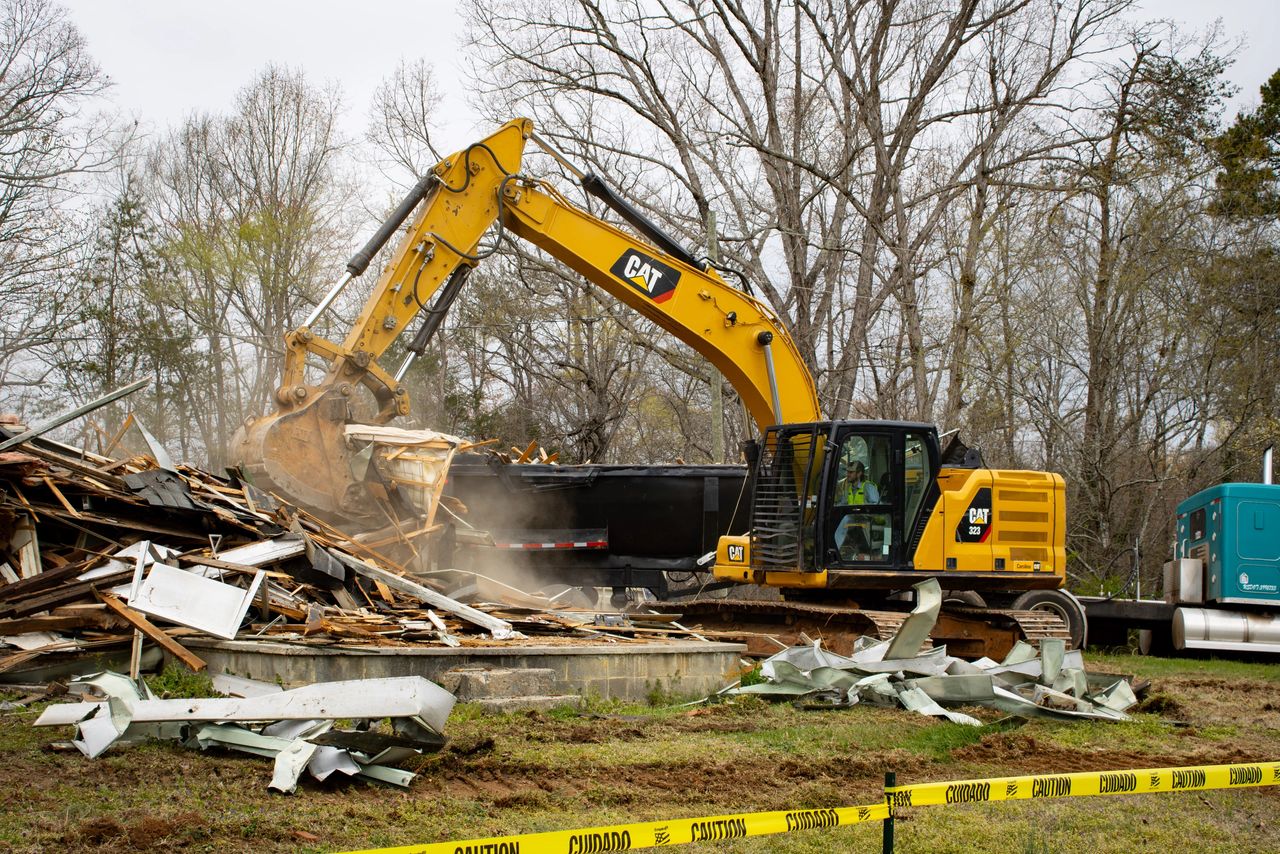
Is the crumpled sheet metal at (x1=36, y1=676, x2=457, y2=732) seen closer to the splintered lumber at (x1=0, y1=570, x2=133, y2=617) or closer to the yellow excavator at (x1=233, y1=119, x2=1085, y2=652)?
the splintered lumber at (x1=0, y1=570, x2=133, y2=617)

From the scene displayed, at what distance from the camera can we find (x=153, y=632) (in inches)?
332

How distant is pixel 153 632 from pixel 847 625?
6326 millimetres

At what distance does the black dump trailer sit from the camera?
16094 millimetres

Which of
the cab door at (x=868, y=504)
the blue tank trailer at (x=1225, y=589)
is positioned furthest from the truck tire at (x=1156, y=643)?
the cab door at (x=868, y=504)

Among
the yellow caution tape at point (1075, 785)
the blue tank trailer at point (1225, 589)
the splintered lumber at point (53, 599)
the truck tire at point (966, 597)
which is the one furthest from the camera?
the blue tank trailer at point (1225, 589)

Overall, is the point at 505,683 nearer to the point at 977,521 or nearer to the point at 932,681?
the point at 932,681

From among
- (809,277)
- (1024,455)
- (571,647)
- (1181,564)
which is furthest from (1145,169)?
(571,647)

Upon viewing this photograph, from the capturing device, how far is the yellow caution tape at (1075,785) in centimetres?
425

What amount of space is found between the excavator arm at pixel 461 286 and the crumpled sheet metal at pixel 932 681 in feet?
14.3

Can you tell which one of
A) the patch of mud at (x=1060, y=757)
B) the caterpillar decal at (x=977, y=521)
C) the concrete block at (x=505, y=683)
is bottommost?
the patch of mud at (x=1060, y=757)

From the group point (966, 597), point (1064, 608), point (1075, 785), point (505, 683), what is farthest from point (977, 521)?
point (1075, 785)

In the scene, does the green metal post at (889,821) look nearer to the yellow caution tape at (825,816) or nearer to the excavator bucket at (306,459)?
the yellow caution tape at (825,816)

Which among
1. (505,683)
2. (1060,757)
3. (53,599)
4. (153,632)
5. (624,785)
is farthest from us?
(53,599)

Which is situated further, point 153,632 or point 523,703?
point 153,632
